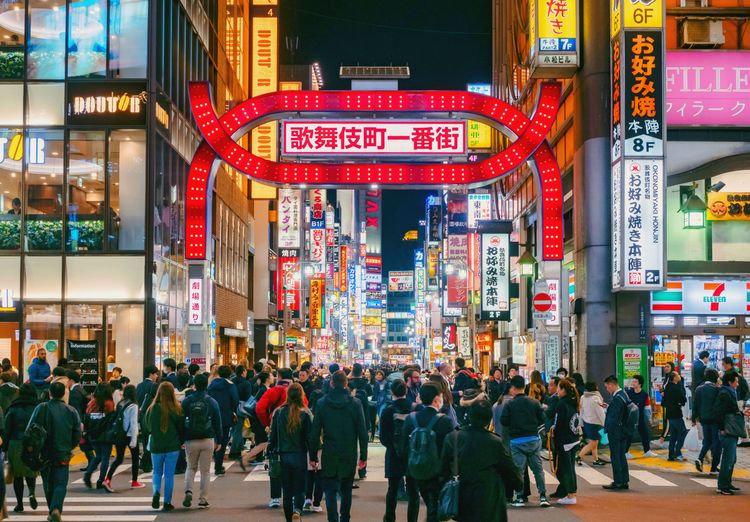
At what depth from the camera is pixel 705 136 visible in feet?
93.8

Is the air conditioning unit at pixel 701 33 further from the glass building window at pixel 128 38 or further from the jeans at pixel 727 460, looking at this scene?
the glass building window at pixel 128 38

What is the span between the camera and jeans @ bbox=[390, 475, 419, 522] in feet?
38.3

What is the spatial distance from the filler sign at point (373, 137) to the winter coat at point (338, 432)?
12009 mm

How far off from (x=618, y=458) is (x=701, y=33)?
16.3 metres

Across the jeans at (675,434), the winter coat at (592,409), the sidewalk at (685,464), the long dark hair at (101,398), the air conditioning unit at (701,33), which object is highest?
the air conditioning unit at (701,33)

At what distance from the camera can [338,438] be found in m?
11.8

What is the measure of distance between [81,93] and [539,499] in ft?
66.1

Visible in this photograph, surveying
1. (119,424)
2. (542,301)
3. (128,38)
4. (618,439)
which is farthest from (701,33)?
(119,424)

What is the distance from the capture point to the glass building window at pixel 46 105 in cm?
2945

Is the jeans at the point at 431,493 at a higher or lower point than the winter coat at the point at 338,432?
lower

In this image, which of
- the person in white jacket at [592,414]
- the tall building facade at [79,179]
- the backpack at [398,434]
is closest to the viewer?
the backpack at [398,434]

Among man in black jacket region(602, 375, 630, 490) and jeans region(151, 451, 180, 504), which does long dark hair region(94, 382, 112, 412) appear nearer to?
jeans region(151, 451, 180, 504)

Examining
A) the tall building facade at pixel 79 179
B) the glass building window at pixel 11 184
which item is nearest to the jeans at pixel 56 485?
the tall building facade at pixel 79 179

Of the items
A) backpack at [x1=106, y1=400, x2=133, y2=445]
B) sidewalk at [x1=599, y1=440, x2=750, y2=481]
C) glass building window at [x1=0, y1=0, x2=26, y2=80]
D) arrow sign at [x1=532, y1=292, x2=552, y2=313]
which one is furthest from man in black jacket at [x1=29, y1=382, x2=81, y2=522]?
glass building window at [x1=0, y1=0, x2=26, y2=80]
